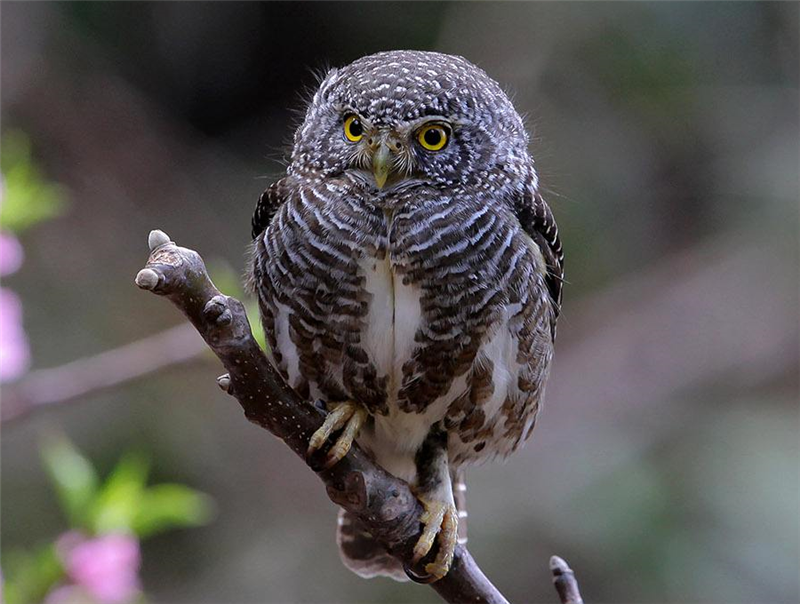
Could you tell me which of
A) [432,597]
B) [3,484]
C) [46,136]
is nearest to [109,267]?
→ [46,136]

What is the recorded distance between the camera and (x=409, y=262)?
2338 mm

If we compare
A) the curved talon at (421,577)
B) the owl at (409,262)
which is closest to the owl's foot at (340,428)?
the owl at (409,262)

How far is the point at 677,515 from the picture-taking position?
5.57 meters

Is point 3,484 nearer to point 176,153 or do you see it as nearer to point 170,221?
point 170,221

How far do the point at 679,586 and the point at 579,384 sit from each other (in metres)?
1.45

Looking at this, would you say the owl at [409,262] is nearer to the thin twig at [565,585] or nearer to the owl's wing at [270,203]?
the owl's wing at [270,203]

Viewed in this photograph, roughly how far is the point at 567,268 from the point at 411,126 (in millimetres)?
4390

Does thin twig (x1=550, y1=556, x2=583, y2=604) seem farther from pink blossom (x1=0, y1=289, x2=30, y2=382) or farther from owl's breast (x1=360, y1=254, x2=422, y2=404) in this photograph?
pink blossom (x1=0, y1=289, x2=30, y2=382)

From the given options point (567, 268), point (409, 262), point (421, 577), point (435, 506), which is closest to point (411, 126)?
point (409, 262)

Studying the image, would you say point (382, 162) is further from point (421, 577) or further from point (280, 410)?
point (421, 577)

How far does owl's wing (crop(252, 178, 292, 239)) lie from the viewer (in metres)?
2.55

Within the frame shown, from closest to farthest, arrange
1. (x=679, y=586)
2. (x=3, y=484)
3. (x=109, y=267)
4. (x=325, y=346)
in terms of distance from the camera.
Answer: (x=325, y=346)
(x=679, y=586)
(x=3, y=484)
(x=109, y=267)

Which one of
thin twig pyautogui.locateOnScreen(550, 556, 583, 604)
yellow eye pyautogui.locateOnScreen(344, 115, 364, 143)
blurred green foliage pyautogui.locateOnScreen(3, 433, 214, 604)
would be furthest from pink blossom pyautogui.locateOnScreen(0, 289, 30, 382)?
thin twig pyautogui.locateOnScreen(550, 556, 583, 604)

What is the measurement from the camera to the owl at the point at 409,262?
92.4 inches
